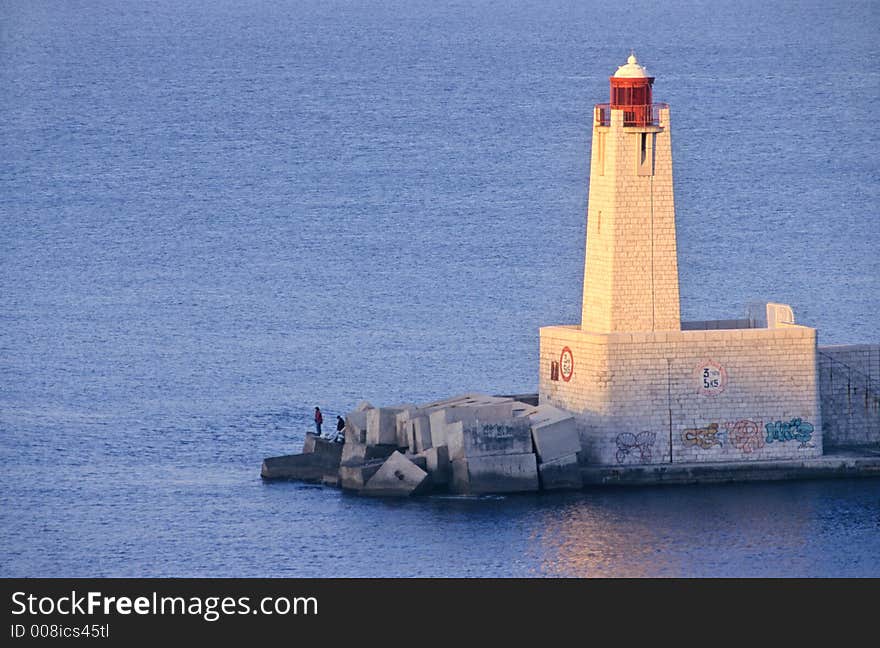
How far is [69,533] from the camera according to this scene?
184 feet

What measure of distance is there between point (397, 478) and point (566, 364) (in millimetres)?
4229

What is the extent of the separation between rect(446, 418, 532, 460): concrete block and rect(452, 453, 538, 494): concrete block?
0.13m

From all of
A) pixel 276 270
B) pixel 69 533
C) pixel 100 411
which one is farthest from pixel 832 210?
pixel 69 533

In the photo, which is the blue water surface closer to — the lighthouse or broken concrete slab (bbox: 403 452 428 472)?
broken concrete slab (bbox: 403 452 428 472)

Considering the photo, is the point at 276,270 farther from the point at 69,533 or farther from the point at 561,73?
the point at 561,73

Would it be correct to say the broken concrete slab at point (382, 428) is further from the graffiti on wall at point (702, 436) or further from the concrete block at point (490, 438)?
the graffiti on wall at point (702, 436)

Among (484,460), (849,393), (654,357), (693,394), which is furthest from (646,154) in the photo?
(484,460)

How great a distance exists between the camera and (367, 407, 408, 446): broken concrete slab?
57969 mm

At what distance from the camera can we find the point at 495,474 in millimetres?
56844

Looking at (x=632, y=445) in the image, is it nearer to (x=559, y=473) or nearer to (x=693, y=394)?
(x=693, y=394)

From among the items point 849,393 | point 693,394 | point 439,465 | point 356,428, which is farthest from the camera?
point 849,393

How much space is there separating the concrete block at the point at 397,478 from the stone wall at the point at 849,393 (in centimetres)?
863

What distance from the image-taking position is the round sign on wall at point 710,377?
5788cm
